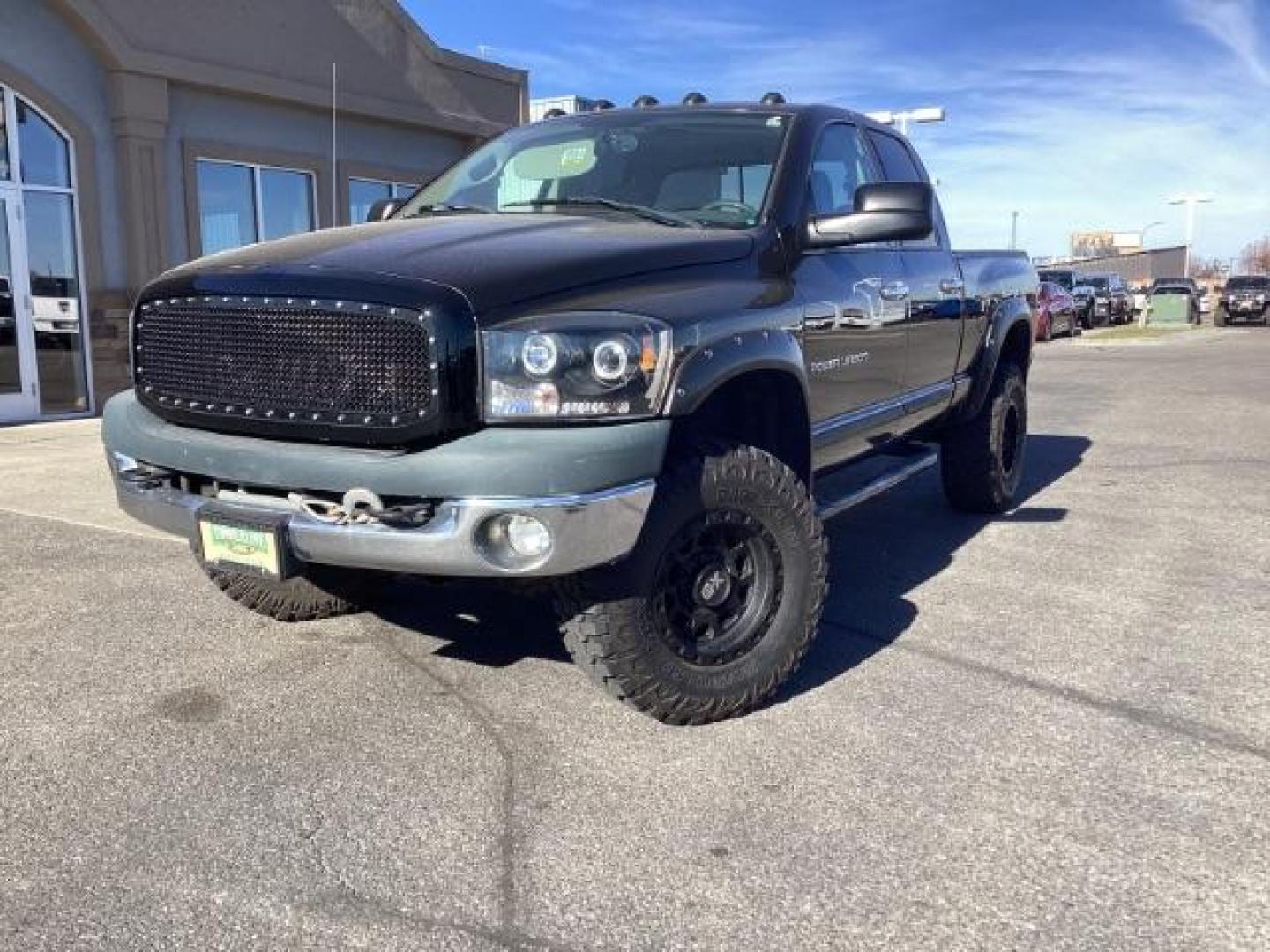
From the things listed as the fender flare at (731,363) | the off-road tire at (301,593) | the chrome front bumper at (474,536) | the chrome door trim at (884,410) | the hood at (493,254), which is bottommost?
the off-road tire at (301,593)

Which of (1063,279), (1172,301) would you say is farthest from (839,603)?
(1172,301)

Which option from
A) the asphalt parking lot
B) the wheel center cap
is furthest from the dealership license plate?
the wheel center cap

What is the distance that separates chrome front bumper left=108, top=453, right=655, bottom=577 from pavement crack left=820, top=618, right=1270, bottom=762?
1602 millimetres

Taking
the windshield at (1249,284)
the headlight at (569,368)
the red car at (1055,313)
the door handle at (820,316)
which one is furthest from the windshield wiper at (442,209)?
the windshield at (1249,284)

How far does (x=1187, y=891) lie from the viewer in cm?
255

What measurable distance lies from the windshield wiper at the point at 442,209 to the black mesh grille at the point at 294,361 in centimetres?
124

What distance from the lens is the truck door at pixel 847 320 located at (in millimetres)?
4055

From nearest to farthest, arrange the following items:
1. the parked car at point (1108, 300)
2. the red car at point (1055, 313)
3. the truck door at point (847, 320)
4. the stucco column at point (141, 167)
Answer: the truck door at point (847, 320) < the stucco column at point (141, 167) < the red car at point (1055, 313) < the parked car at point (1108, 300)

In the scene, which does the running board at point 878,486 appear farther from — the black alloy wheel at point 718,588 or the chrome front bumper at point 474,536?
the chrome front bumper at point 474,536

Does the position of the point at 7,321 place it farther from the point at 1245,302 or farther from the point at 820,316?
the point at 1245,302

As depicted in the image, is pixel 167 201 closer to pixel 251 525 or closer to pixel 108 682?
pixel 108 682

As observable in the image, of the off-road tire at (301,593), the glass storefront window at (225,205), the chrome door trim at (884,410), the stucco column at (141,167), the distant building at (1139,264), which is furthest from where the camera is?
the distant building at (1139,264)

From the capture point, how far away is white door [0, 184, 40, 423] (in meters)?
10.5

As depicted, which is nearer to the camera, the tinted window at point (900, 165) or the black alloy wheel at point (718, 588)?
the black alloy wheel at point (718, 588)
